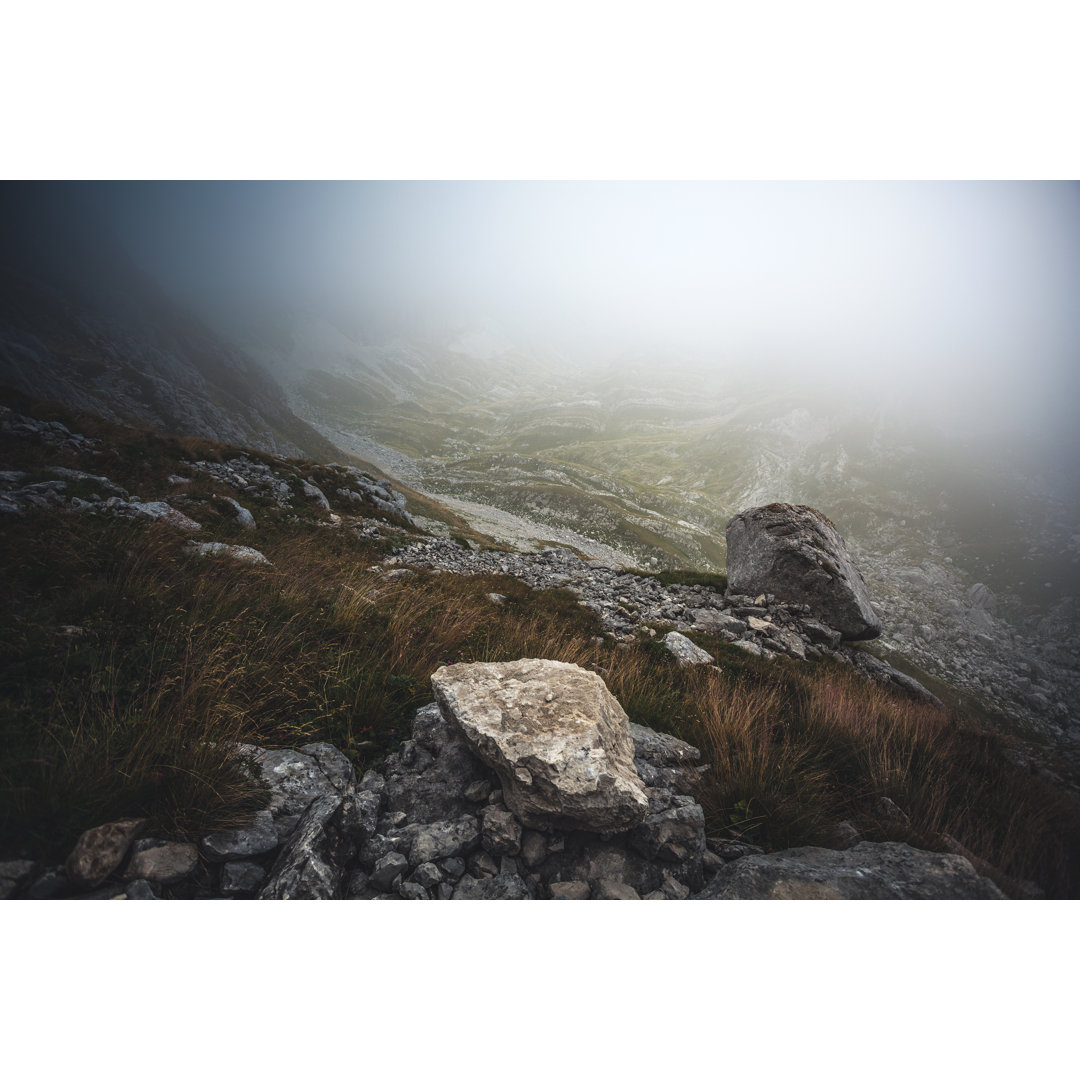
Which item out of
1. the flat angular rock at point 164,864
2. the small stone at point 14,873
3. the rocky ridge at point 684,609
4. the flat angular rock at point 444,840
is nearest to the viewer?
the small stone at point 14,873

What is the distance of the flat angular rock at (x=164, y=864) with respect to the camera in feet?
7.60

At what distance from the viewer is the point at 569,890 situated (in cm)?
285

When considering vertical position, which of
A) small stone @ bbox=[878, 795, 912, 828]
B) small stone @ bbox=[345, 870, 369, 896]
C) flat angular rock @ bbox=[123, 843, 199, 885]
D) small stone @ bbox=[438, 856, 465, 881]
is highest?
flat angular rock @ bbox=[123, 843, 199, 885]

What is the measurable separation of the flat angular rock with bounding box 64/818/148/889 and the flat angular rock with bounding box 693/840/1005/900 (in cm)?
372

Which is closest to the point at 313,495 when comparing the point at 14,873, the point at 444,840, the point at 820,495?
the point at 14,873

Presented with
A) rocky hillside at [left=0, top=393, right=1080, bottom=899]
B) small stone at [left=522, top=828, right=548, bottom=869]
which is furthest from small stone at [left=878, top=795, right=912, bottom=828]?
small stone at [left=522, top=828, right=548, bottom=869]

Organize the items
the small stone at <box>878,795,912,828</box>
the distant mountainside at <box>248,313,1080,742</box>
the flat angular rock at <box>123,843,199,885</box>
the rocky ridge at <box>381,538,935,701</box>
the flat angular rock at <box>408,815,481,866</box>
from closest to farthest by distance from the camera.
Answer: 1. the flat angular rock at <box>123,843,199,885</box>
2. the flat angular rock at <box>408,815,481,866</box>
3. the small stone at <box>878,795,912,828</box>
4. the rocky ridge at <box>381,538,935,701</box>
5. the distant mountainside at <box>248,313,1080,742</box>

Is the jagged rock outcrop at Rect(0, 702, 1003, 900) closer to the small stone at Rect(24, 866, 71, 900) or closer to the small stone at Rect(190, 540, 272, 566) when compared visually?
the small stone at Rect(24, 866, 71, 900)

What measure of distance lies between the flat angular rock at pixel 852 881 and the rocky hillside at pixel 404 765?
0.02 metres

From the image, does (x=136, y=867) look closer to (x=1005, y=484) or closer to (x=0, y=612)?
(x=0, y=612)

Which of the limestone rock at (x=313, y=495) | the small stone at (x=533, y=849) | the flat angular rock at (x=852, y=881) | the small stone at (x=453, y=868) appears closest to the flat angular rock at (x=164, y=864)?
the small stone at (x=453, y=868)

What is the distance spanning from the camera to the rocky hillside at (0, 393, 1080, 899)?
8.38 ft

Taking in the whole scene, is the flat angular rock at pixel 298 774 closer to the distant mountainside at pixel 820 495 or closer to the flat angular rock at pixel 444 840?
the flat angular rock at pixel 444 840

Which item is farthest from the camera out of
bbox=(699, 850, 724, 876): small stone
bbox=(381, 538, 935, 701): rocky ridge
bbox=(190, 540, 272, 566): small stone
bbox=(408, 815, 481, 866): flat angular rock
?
bbox=(381, 538, 935, 701): rocky ridge
